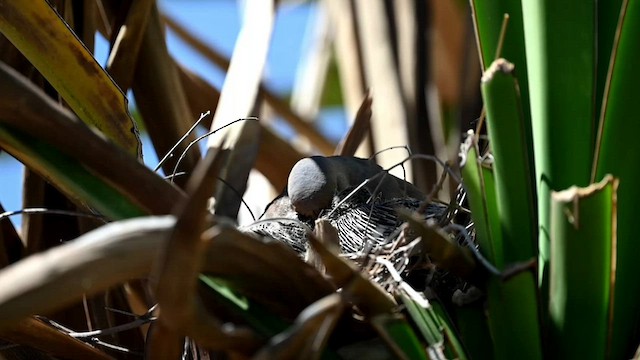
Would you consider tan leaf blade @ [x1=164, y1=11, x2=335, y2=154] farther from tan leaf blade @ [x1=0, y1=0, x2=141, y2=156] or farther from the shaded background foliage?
tan leaf blade @ [x1=0, y1=0, x2=141, y2=156]

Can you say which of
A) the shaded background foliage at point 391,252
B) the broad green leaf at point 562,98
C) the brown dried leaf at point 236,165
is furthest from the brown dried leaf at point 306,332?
the brown dried leaf at point 236,165

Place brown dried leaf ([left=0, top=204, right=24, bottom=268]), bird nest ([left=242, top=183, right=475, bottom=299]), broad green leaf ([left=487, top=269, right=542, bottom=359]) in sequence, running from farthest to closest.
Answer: brown dried leaf ([left=0, top=204, right=24, bottom=268]) < bird nest ([left=242, top=183, right=475, bottom=299]) < broad green leaf ([left=487, top=269, right=542, bottom=359])

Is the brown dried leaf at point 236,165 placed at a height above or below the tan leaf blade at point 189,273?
above

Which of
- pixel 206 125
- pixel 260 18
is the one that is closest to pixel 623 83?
pixel 260 18

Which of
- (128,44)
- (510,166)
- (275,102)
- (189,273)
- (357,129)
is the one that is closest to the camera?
(189,273)

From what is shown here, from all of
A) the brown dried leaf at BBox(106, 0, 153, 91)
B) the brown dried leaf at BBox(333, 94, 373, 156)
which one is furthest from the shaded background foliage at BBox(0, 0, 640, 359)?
the brown dried leaf at BBox(333, 94, 373, 156)

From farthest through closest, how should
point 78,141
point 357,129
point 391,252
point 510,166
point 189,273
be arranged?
point 357,129
point 391,252
point 510,166
point 78,141
point 189,273

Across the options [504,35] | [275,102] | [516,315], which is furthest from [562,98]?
[275,102]

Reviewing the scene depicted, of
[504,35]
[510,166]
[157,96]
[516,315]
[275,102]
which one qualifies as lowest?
[516,315]

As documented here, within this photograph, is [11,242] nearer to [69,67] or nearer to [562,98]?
[69,67]

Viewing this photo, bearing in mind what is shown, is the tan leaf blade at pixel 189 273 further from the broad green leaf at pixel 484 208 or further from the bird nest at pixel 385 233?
the broad green leaf at pixel 484 208

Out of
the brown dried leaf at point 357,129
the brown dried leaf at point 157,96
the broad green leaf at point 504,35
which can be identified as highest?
the brown dried leaf at point 157,96

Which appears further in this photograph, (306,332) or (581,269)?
(581,269)
